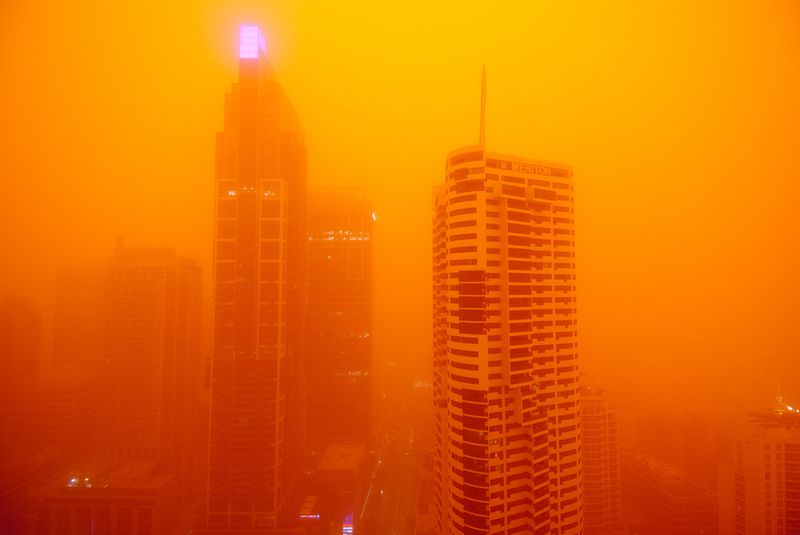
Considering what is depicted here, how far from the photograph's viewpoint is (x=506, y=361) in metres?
14.7

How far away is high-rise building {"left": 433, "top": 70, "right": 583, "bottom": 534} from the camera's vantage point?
1452 centimetres

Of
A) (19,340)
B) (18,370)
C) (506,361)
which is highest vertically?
(506,361)

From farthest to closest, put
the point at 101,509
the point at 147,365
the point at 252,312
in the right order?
1. the point at 147,365
2. the point at 252,312
3. the point at 101,509

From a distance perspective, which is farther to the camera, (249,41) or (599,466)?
(249,41)

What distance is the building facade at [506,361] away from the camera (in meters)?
14.5

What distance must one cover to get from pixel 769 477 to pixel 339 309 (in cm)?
3399

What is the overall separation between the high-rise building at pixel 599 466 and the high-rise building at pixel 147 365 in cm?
3000

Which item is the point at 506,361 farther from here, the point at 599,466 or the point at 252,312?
the point at 252,312

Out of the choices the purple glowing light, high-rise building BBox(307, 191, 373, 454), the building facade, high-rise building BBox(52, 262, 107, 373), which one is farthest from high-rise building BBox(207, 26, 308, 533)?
high-rise building BBox(52, 262, 107, 373)

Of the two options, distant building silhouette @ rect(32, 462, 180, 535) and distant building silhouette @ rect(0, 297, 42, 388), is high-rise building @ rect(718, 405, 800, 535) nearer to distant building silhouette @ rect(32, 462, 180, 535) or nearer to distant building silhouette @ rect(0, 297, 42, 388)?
distant building silhouette @ rect(32, 462, 180, 535)

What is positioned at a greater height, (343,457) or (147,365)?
(147,365)

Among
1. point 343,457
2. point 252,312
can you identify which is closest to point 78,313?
point 252,312

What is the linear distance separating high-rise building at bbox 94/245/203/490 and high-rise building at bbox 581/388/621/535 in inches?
1181

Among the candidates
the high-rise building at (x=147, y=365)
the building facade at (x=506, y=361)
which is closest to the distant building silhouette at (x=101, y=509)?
the high-rise building at (x=147, y=365)
